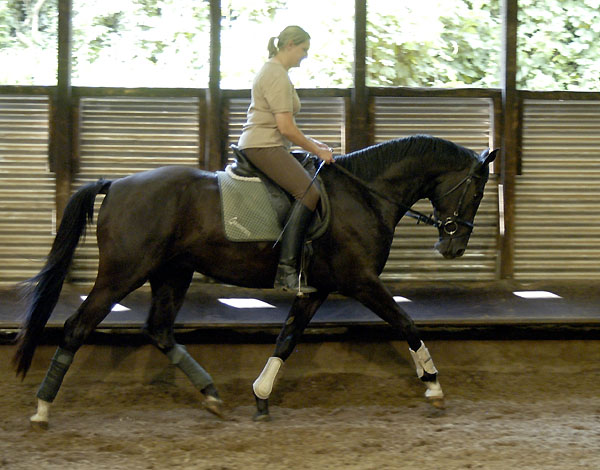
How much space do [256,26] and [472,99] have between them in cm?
229

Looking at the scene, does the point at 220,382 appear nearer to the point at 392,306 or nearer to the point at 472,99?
the point at 392,306

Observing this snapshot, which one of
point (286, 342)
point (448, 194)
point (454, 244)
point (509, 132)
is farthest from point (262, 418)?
point (509, 132)

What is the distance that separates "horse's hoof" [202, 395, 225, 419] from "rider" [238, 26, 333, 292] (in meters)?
0.87

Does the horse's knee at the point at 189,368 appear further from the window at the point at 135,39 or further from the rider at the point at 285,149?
the window at the point at 135,39

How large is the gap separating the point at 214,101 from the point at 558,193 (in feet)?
11.8

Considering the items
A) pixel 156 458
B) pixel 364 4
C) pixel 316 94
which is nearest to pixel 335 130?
pixel 316 94

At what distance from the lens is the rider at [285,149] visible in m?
4.99

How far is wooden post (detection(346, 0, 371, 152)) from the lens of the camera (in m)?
7.62

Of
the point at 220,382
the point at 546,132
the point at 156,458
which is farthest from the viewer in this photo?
the point at 546,132

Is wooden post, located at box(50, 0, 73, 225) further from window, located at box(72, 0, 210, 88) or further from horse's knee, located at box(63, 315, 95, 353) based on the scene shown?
horse's knee, located at box(63, 315, 95, 353)

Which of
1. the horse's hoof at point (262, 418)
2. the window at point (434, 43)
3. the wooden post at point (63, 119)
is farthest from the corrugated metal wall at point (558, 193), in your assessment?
the wooden post at point (63, 119)

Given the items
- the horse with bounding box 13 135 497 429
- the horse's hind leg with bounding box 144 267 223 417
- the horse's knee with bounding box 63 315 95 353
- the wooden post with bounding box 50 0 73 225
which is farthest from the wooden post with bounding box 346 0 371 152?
the horse's knee with bounding box 63 315 95 353

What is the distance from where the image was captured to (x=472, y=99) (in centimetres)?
791

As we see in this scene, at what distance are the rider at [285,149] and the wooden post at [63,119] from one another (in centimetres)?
316
